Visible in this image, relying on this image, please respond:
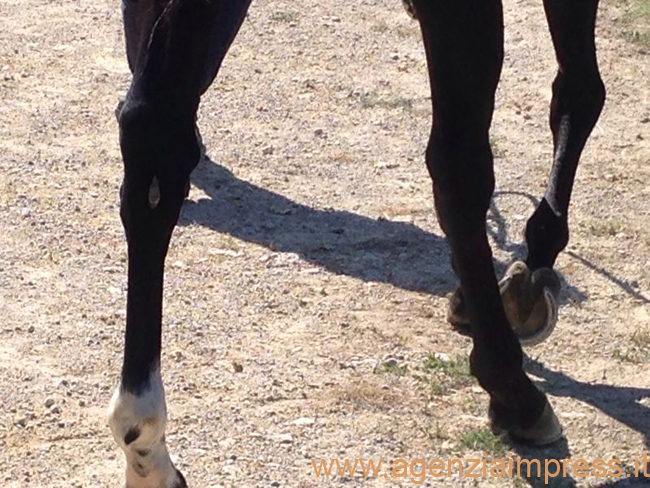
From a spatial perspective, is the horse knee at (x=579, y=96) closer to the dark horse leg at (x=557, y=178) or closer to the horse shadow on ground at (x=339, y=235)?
the dark horse leg at (x=557, y=178)

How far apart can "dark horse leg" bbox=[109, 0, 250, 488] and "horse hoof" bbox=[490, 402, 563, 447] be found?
0.95 meters

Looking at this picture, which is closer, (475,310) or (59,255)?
(475,310)

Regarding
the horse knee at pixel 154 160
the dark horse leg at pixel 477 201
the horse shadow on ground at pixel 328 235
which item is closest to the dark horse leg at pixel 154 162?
the horse knee at pixel 154 160

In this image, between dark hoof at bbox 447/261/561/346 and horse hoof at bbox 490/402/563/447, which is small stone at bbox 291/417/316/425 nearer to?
horse hoof at bbox 490/402/563/447

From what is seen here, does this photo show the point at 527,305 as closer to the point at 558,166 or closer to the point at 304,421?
the point at 558,166

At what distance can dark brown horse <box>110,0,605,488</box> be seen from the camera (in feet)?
9.53

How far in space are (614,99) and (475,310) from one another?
331cm

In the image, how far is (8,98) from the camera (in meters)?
6.38

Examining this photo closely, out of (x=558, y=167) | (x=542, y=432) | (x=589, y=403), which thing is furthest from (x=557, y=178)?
(x=542, y=432)

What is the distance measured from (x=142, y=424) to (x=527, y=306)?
4.39 ft

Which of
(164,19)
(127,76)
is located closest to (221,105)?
(127,76)

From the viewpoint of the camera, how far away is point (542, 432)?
11.7 ft

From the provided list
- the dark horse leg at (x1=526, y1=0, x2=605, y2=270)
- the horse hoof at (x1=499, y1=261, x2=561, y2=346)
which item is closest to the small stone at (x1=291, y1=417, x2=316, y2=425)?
the horse hoof at (x1=499, y1=261, x2=561, y2=346)

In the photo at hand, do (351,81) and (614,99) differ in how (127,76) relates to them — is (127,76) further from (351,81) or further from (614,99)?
(614,99)
